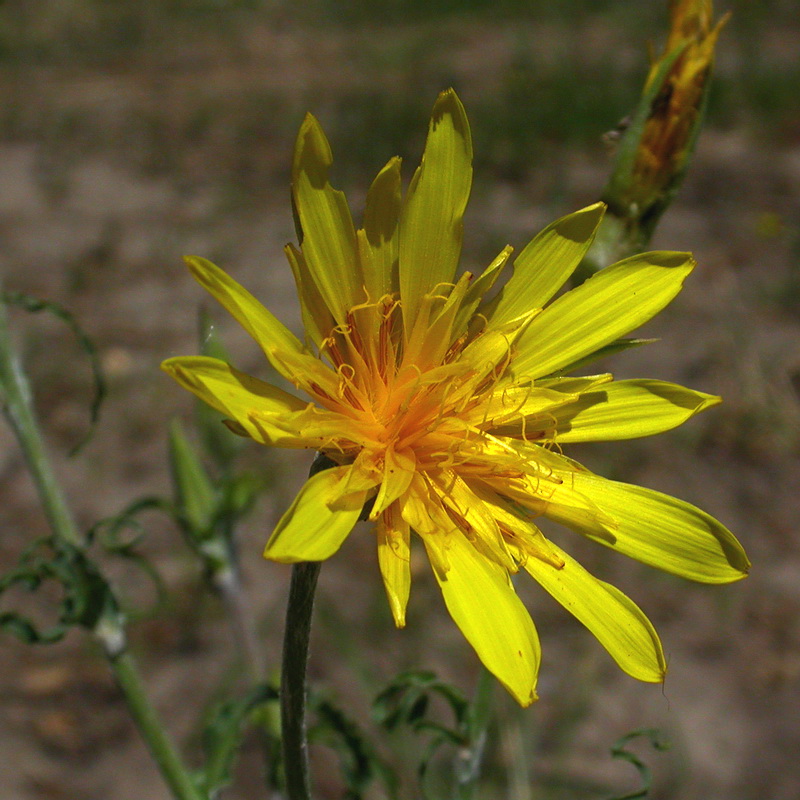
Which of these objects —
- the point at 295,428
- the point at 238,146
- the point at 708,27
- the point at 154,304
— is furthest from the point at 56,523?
the point at 238,146

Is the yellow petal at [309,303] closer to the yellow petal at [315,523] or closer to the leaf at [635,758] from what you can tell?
the yellow petal at [315,523]

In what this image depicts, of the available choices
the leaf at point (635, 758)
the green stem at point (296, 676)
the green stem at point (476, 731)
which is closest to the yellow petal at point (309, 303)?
the green stem at point (296, 676)

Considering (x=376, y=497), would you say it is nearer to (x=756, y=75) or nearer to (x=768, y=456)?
(x=768, y=456)

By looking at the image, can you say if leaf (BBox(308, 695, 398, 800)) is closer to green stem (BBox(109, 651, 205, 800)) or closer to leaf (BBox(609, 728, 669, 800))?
green stem (BBox(109, 651, 205, 800))

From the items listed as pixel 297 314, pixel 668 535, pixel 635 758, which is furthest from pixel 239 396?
pixel 297 314

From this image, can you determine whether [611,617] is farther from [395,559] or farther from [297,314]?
[297,314]

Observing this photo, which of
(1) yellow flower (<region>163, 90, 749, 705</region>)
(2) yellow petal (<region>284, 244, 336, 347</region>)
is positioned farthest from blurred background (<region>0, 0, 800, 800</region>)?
(2) yellow petal (<region>284, 244, 336, 347</region>)
